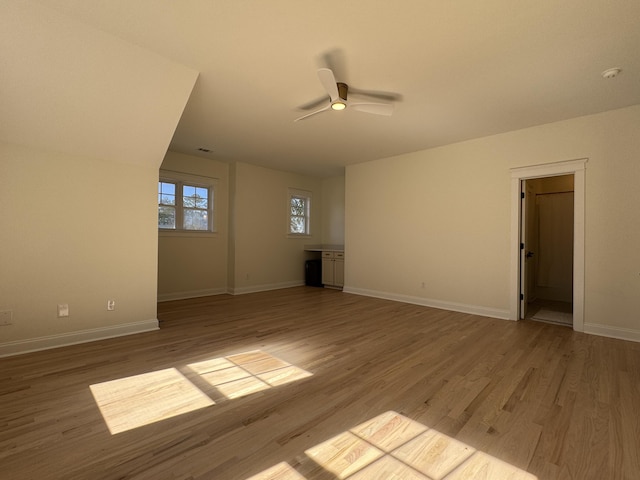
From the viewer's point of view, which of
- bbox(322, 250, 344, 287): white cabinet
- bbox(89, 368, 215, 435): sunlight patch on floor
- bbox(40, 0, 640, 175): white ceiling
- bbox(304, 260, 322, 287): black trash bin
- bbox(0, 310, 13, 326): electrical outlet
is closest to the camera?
bbox(89, 368, 215, 435): sunlight patch on floor

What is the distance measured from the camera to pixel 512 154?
445 cm

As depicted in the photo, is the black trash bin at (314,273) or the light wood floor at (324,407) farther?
the black trash bin at (314,273)

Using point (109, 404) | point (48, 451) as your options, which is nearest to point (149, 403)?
point (109, 404)

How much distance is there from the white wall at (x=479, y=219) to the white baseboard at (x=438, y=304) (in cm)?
2

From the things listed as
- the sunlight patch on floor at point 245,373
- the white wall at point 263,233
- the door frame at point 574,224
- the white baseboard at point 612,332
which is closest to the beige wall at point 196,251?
the white wall at point 263,233

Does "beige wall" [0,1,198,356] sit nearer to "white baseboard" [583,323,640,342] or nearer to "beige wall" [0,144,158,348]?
"beige wall" [0,144,158,348]

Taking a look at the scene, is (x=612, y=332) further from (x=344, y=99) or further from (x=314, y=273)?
(x=314, y=273)

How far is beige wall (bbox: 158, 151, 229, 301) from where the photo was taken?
223 inches

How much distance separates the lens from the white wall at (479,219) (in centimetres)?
364

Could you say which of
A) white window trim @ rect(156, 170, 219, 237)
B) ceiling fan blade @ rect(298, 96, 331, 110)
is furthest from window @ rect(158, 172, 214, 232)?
ceiling fan blade @ rect(298, 96, 331, 110)

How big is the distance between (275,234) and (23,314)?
4.64 metres

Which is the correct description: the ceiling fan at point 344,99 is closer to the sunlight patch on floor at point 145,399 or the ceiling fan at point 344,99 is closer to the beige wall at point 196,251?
the sunlight patch on floor at point 145,399

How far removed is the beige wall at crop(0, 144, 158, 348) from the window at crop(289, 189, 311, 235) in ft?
13.1

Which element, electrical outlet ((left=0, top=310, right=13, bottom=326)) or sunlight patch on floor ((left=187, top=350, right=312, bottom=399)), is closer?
sunlight patch on floor ((left=187, top=350, right=312, bottom=399))
